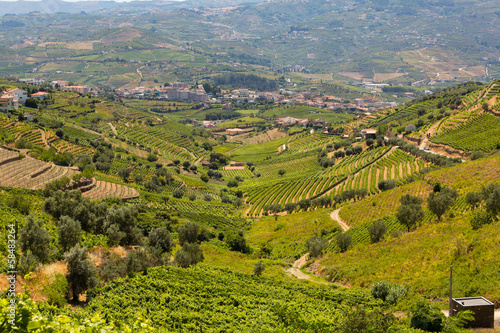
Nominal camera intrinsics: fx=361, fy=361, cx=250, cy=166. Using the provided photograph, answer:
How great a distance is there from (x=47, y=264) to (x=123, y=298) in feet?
21.7

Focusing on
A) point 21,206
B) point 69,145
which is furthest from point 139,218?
point 69,145

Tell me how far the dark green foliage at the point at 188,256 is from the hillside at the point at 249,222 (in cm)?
19

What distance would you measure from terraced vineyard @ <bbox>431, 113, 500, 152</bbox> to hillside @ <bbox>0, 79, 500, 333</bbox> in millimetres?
386

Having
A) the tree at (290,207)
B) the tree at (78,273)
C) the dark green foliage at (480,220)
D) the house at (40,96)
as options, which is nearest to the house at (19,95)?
the house at (40,96)

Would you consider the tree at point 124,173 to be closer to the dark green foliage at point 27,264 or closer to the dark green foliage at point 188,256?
the dark green foliage at point 188,256

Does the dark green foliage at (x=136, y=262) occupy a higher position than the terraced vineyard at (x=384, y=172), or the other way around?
the dark green foliage at (x=136, y=262)

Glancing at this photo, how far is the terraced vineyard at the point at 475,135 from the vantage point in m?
65.5

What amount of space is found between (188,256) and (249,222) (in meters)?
33.6

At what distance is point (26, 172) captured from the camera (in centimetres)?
5206

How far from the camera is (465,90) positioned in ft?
360

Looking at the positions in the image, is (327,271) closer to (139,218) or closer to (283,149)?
(139,218)

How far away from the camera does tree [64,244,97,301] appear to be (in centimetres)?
2202

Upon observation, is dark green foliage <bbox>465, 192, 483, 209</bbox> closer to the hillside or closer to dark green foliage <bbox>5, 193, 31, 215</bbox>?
the hillside

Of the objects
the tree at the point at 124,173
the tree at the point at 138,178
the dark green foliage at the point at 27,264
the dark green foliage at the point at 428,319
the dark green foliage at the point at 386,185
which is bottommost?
the tree at the point at 138,178
